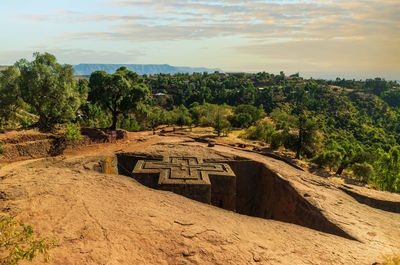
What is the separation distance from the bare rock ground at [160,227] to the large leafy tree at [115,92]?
14125mm

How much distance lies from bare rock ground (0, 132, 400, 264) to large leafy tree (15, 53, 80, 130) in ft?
34.4

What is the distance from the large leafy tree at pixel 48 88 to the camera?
67.9 feet

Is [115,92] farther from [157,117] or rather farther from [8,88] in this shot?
[157,117]

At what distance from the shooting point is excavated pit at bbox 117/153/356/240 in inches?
494

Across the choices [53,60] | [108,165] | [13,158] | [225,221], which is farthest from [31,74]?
[225,221]

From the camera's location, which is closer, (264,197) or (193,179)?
(193,179)

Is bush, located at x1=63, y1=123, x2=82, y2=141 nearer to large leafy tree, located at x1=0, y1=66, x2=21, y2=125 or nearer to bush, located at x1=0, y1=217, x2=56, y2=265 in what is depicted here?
large leafy tree, located at x1=0, y1=66, x2=21, y2=125

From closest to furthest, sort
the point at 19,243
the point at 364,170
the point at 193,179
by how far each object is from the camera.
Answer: the point at 19,243, the point at 193,179, the point at 364,170

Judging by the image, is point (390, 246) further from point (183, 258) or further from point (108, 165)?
point (108, 165)

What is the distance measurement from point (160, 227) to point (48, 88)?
19.6 m

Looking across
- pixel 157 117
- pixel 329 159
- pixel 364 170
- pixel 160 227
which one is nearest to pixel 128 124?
pixel 157 117

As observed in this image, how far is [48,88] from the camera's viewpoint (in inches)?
838

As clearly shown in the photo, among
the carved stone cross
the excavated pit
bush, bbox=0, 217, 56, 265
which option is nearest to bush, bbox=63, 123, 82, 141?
the excavated pit

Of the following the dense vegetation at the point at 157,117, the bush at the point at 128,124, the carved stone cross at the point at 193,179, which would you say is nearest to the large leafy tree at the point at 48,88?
the dense vegetation at the point at 157,117
